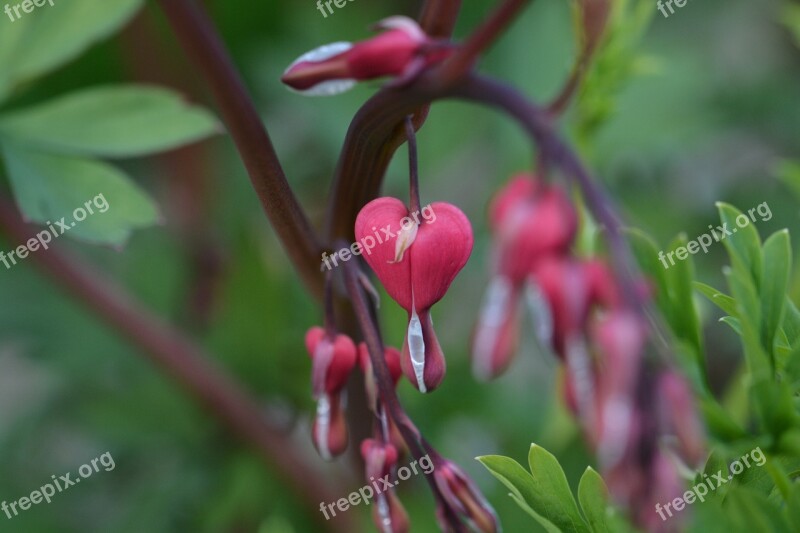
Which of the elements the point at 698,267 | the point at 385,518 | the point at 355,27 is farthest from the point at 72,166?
the point at 698,267

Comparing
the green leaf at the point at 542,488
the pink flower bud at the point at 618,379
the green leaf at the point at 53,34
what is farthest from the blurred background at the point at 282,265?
the pink flower bud at the point at 618,379

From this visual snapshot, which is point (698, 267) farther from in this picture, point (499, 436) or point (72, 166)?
point (72, 166)

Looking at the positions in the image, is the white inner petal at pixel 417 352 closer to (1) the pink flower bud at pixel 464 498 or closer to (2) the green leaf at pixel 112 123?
(1) the pink flower bud at pixel 464 498

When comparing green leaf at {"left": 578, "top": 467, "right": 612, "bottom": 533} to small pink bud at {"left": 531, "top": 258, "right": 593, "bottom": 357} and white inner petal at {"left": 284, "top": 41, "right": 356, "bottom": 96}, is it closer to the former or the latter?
small pink bud at {"left": 531, "top": 258, "right": 593, "bottom": 357}

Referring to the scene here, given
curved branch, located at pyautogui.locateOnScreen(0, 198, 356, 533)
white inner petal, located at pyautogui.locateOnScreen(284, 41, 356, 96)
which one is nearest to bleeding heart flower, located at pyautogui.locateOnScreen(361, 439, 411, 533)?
white inner petal, located at pyautogui.locateOnScreen(284, 41, 356, 96)

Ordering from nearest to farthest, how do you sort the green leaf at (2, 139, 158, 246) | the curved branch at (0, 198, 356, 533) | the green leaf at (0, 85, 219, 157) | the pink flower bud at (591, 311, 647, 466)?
the pink flower bud at (591, 311, 647, 466) < the green leaf at (2, 139, 158, 246) < the green leaf at (0, 85, 219, 157) < the curved branch at (0, 198, 356, 533)
